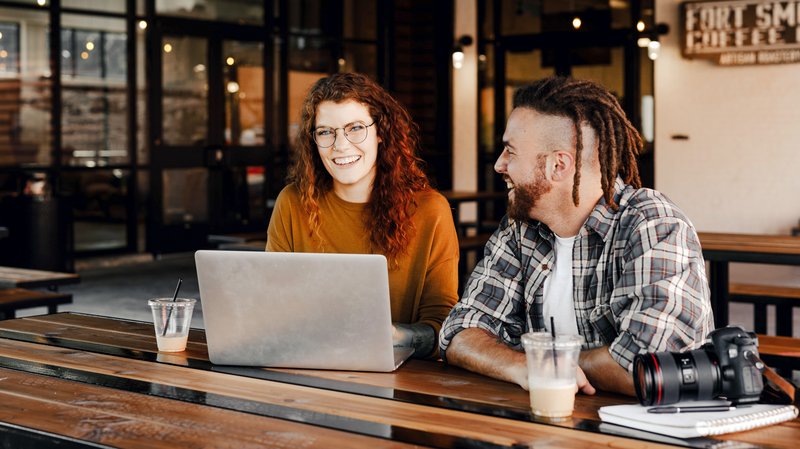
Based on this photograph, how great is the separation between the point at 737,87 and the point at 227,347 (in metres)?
8.13

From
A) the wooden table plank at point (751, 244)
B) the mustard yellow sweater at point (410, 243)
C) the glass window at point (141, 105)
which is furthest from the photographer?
the glass window at point (141, 105)

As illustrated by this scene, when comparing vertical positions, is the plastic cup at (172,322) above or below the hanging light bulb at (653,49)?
below

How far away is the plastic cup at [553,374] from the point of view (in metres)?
1.67

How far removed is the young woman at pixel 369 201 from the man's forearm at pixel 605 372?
2.13ft

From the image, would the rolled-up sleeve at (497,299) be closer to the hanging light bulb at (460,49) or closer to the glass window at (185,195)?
the glass window at (185,195)

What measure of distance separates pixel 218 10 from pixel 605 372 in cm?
901

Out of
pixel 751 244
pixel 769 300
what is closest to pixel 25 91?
pixel 751 244

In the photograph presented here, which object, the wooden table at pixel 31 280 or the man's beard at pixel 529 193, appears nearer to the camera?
the man's beard at pixel 529 193

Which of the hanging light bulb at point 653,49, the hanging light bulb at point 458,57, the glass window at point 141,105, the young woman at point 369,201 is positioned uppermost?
the hanging light bulb at point 458,57

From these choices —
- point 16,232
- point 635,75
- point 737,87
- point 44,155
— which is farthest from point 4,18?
point 737,87

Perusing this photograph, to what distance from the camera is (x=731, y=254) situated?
4523mm

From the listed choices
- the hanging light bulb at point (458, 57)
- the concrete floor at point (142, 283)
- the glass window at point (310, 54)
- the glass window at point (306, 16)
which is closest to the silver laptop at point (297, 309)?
the concrete floor at point (142, 283)

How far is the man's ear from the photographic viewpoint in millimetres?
2125

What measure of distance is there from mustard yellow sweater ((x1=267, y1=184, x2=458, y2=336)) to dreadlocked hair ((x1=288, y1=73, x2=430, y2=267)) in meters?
0.02
